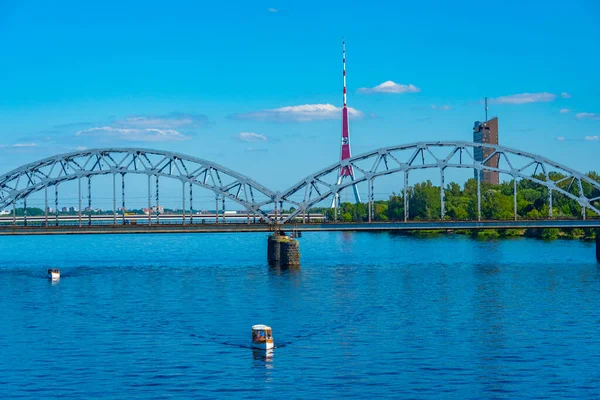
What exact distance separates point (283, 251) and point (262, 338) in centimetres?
5238

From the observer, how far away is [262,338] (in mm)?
49156

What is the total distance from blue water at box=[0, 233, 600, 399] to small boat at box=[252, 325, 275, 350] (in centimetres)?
52

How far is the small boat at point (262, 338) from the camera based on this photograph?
1928 inches

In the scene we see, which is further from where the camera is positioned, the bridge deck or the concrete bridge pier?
the bridge deck

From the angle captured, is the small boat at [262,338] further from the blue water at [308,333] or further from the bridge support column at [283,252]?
the bridge support column at [283,252]

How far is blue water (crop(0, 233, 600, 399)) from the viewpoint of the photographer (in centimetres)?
4138

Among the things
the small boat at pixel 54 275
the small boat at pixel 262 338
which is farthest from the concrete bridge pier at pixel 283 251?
the small boat at pixel 262 338

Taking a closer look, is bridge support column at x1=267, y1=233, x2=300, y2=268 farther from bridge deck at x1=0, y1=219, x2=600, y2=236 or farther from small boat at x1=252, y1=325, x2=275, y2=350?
small boat at x1=252, y1=325, x2=275, y2=350

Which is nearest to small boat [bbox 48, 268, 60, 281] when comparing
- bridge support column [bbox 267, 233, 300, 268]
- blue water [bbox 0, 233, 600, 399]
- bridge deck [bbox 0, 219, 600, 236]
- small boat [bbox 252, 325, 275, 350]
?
blue water [bbox 0, 233, 600, 399]

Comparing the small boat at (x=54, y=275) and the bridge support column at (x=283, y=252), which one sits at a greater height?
the bridge support column at (x=283, y=252)

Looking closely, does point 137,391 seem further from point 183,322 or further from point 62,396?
point 183,322

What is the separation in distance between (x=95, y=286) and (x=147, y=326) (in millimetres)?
26456

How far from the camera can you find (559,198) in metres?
183

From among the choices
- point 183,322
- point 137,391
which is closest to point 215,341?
point 183,322
